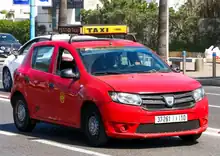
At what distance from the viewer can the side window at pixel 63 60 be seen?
10781 millimetres

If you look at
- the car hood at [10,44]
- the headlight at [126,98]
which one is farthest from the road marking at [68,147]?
the car hood at [10,44]

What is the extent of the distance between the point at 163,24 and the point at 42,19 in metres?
37.3

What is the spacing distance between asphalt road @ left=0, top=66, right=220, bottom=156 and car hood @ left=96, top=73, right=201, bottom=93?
886 millimetres

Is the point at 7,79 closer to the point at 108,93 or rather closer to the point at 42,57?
the point at 42,57

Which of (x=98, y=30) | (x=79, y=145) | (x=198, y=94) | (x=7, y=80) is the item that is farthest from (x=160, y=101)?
(x=98, y=30)

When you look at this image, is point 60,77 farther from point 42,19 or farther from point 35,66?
point 42,19

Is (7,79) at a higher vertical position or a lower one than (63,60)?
lower

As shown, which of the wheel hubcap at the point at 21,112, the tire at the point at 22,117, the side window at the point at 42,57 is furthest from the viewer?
the wheel hubcap at the point at 21,112

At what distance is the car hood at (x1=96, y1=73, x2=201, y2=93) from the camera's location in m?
9.34

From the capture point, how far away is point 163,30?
2669 cm

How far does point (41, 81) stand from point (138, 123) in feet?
7.70

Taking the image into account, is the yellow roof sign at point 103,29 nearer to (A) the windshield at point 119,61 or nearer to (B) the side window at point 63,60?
(B) the side window at point 63,60

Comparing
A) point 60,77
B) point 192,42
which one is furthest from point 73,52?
point 192,42

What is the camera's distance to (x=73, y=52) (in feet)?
34.6
